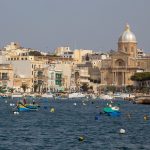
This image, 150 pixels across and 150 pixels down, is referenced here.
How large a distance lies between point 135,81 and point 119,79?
11766 millimetres

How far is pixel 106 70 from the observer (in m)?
177

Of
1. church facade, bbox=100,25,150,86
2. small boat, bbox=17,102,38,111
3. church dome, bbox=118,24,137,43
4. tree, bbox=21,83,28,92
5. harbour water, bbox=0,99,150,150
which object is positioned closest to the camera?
harbour water, bbox=0,99,150,150

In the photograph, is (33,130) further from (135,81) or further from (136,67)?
(136,67)

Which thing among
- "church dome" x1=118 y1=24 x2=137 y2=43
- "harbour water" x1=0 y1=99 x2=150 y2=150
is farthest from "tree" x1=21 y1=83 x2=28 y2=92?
"harbour water" x1=0 y1=99 x2=150 y2=150

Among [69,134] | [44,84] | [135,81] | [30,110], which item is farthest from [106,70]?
[69,134]

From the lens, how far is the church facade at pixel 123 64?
572ft

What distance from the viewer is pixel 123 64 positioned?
178 meters

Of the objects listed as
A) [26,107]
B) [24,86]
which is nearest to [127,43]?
[24,86]

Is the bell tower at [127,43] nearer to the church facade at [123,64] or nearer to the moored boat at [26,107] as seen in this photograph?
the church facade at [123,64]

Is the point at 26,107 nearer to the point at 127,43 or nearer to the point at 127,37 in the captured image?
the point at 127,37

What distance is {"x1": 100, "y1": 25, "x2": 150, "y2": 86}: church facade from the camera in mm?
174250

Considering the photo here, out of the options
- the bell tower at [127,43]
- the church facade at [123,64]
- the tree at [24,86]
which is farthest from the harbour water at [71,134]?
the bell tower at [127,43]

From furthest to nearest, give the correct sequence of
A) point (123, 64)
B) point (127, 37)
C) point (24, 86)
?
point (127, 37) → point (123, 64) → point (24, 86)

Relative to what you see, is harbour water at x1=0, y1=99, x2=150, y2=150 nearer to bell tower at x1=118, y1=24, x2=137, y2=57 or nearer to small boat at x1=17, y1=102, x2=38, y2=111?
small boat at x1=17, y1=102, x2=38, y2=111
